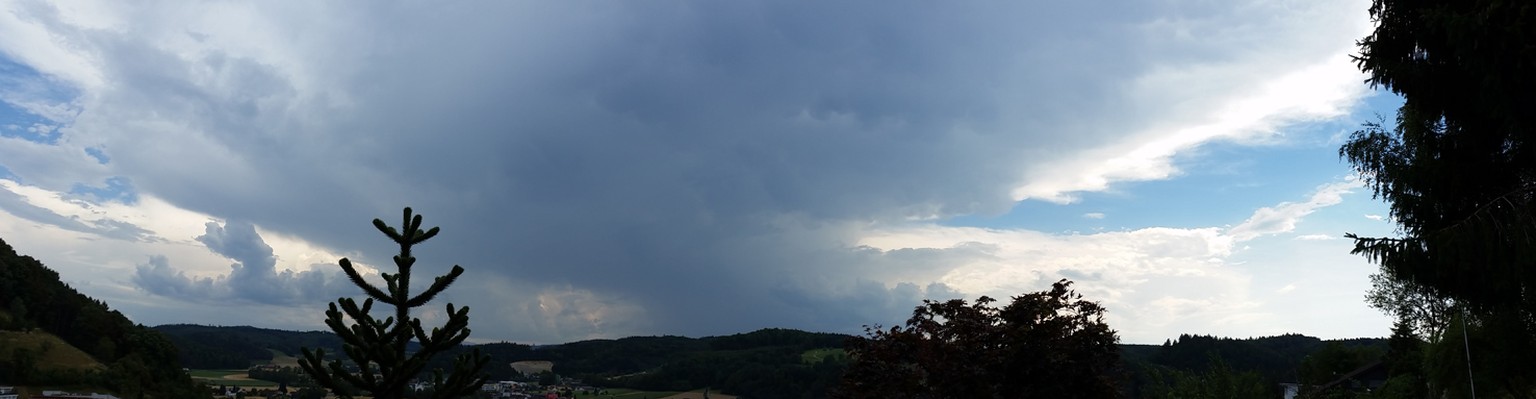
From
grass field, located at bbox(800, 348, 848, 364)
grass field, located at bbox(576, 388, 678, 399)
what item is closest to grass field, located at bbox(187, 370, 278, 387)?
grass field, located at bbox(576, 388, 678, 399)

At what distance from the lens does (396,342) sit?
9711 millimetres

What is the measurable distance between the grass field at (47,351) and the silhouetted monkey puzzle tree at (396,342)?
444 ft

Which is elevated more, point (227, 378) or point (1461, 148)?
point (1461, 148)

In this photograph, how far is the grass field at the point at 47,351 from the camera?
11449cm

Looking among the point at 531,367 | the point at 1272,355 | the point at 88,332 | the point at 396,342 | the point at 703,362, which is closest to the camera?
the point at 396,342

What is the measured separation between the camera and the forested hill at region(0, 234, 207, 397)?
11925 cm

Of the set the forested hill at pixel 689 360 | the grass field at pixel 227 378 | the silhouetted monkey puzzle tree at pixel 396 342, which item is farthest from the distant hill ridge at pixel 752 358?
the silhouetted monkey puzzle tree at pixel 396 342

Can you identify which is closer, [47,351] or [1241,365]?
[1241,365]

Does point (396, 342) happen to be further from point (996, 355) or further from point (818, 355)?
point (818, 355)

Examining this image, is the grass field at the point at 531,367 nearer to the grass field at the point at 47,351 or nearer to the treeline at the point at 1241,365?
the grass field at the point at 47,351

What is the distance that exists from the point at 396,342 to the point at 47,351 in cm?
14614

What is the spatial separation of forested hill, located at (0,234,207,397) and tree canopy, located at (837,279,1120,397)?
130 meters

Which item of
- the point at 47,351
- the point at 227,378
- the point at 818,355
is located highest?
the point at 818,355

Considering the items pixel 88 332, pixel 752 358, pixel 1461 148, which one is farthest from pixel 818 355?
pixel 1461 148
